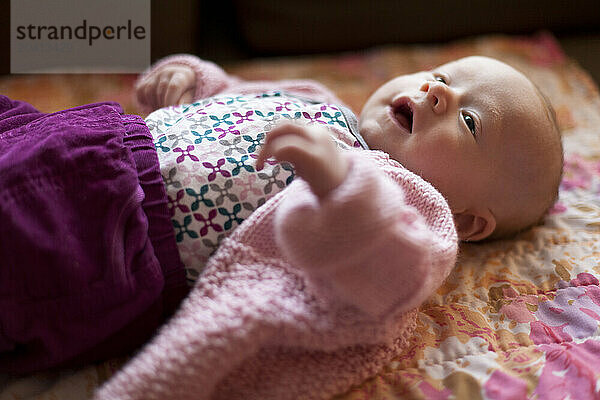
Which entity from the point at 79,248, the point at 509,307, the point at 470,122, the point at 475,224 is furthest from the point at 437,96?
the point at 79,248

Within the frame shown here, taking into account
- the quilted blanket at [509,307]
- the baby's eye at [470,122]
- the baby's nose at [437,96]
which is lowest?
the quilted blanket at [509,307]

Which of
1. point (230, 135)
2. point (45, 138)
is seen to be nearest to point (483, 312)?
point (230, 135)

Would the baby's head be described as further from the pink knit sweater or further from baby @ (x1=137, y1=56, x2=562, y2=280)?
the pink knit sweater

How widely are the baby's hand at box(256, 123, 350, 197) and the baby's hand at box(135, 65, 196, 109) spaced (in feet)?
1.54

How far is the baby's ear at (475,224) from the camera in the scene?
970 mm

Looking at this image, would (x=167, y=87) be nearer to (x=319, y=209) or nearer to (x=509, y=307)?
(x=319, y=209)

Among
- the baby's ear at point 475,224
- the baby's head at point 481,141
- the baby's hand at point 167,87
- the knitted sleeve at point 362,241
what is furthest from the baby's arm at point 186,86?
the knitted sleeve at point 362,241

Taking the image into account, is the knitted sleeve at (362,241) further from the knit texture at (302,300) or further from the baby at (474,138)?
the baby at (474,138)

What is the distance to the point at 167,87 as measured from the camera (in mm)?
1089

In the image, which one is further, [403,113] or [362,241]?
[403,113]

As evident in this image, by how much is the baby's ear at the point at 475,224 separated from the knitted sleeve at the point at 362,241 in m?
0.28

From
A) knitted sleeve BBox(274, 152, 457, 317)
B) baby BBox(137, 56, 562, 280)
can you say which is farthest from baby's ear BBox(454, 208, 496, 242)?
knitted sleeve BBox(274, 152, 457, 317)

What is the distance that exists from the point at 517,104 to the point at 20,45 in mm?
1087

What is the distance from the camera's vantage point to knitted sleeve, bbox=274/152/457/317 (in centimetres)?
66
